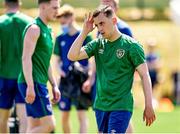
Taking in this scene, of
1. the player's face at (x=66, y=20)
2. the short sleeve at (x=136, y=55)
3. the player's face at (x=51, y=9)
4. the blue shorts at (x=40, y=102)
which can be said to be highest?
the player's face at (x=51, y=9)

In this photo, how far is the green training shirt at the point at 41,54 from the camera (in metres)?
10.7

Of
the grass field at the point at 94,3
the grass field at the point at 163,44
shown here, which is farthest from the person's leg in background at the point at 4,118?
the grass field at the point at 94,3

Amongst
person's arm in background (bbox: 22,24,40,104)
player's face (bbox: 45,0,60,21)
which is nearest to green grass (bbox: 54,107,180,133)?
player's face (bbox: 45,0,60,21)

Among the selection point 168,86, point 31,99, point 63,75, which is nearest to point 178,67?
point 168,86

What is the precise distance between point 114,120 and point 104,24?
112 centimetres

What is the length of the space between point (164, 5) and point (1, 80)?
16314 mm

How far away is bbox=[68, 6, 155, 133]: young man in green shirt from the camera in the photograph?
947 centimetres

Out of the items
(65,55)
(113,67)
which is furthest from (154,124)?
(113,67)

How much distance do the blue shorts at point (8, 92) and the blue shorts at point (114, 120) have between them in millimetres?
2863

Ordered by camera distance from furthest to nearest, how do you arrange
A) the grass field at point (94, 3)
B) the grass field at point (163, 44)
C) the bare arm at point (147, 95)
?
the grass field at point (94, 3)
the grass field at point (163, 44)
the bare arm at point (147, 95)

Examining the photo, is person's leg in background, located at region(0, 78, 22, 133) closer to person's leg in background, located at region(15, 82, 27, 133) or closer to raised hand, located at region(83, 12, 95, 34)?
person's leg in background, located at region(15, 82, 27, 133)

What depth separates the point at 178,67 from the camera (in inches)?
1025

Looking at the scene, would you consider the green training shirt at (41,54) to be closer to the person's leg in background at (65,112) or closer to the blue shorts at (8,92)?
the blue shorts at (8,92)

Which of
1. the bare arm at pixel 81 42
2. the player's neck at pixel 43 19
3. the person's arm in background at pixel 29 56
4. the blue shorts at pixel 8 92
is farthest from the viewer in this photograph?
the blue shorts at pixel 8 92
